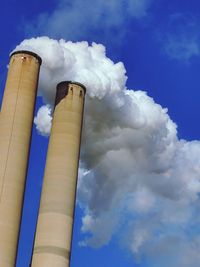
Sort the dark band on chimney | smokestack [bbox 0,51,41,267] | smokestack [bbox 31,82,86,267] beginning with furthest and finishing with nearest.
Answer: the dark band on chimney
smokestack [bbox 31,82,86,267]
smokestack [bbox 0,51,41,267]

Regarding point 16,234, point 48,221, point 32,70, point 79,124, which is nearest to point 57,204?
point 48,221

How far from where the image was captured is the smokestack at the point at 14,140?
23.4m

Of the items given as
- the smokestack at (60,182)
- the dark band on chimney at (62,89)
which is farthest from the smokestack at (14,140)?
the dark band on chimney at (62,89)

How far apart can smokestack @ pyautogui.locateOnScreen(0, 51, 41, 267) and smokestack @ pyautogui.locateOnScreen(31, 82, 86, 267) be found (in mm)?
1785

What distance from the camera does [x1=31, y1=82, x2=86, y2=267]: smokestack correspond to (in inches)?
982

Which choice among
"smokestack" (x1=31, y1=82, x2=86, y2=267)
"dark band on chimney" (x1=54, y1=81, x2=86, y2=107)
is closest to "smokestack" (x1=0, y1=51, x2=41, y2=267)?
"smokestack" (x1=31, y1=82, x2=86, y2=267)

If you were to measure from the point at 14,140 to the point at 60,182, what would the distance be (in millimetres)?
3098

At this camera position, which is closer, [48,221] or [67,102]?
[48,221]

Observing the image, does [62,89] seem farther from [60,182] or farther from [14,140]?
[60,182]

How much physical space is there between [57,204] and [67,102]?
17.9 ft

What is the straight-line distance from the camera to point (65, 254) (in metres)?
25.0

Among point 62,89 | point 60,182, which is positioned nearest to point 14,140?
point 60,182

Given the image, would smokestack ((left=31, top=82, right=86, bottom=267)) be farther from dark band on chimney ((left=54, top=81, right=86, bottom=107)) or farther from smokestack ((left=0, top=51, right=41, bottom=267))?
smokestack ((left=0, top=51, right=41, bottom=267))

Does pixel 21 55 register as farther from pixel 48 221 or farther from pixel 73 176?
pixel 48 221
